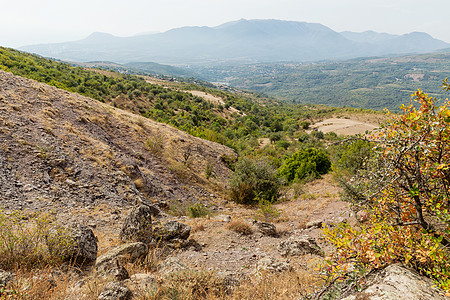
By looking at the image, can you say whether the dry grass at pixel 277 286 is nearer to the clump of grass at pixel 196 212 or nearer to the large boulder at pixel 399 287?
the large boulder at pixel 399 287

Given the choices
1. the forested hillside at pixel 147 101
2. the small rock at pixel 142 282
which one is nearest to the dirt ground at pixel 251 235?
the small rock at pixel 142 282

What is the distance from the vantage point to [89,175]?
812cm

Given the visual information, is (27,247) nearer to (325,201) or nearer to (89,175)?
(89,175)

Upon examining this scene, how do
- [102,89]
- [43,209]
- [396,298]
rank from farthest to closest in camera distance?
[102,89] < [43,209] < [396,298]

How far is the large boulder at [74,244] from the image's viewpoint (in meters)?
4.06

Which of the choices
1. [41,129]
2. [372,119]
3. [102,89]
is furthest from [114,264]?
[372,119]

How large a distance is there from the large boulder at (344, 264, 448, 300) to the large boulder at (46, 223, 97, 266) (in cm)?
435

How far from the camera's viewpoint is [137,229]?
5297mm

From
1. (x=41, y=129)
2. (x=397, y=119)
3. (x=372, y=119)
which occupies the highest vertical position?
(x=397, y=119)

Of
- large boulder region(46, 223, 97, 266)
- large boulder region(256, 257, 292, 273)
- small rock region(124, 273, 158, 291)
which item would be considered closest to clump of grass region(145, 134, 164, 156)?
large boulder region(46, 223, 97, 266)

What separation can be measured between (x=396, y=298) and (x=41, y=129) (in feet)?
37.4

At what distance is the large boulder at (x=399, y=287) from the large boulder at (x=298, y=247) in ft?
9.83

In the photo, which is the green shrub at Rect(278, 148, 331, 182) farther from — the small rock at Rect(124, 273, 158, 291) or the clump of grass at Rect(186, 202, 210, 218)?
the small rock at Rect(124, 273, 158, 291)

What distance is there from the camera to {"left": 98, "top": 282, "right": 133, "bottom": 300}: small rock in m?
3.12
